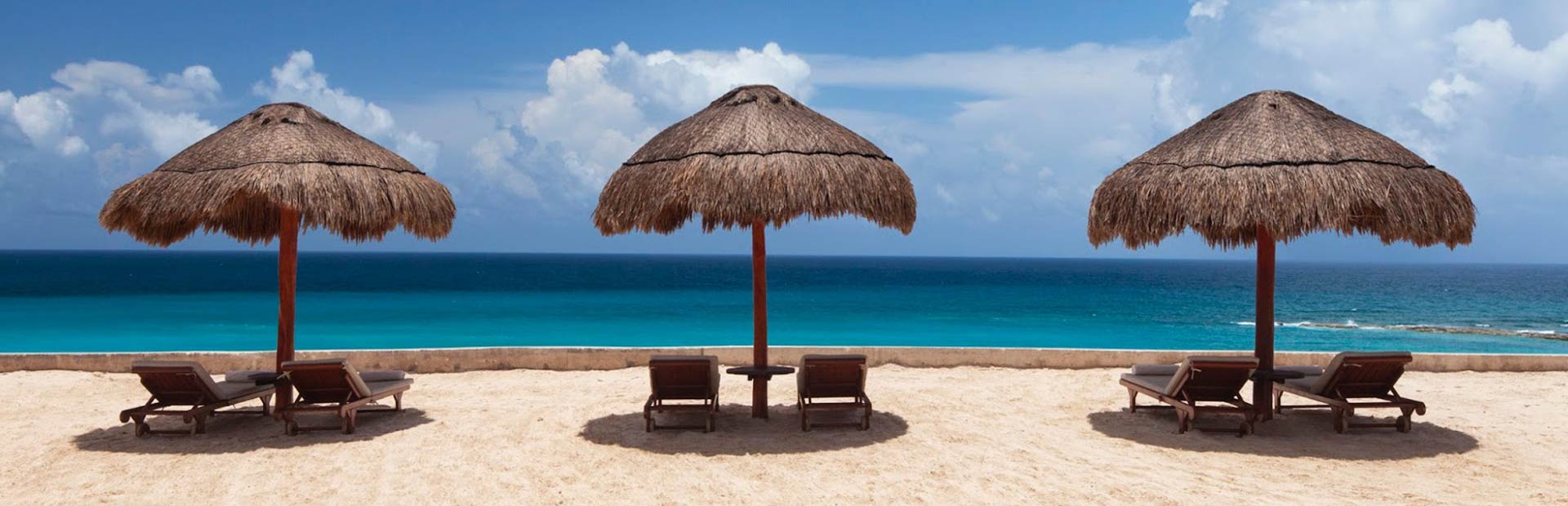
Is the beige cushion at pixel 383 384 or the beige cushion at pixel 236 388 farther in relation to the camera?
the beige cushion at pixel 383 384

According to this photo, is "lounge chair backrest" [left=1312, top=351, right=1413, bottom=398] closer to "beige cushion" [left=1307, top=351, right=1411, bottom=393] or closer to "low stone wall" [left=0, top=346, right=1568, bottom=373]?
"beige cushion" [left=1307, top=351, right=1411, bottom=393]

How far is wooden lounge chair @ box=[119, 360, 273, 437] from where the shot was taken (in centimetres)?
675

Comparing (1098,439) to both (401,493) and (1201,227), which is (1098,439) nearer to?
(1201,227)

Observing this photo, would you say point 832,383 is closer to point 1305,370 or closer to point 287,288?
point 1305,370

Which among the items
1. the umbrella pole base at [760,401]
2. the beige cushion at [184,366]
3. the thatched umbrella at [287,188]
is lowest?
Answer: the umbrella pole base at [760,401]

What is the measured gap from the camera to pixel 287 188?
698 centimetres

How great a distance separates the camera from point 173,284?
60656mm

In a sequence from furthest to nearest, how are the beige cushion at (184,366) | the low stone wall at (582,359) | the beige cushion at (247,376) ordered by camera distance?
the low stone wall at (582,359)
the beige cushion at (247,376)
the beige cushion at (184,366)

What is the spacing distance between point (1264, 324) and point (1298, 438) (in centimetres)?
100

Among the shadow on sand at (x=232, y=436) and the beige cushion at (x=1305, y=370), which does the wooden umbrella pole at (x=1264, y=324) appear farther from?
the shadow on sand at (x=232, y=436)

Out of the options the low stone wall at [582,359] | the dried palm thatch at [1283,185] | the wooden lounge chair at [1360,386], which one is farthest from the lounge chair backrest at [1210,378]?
the low stone wall at [582,359]

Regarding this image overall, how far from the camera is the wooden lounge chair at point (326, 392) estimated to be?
6.86m

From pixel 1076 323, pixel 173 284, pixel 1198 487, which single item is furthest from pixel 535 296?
pixel 1198 487

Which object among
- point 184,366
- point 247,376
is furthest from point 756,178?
point 247,376
